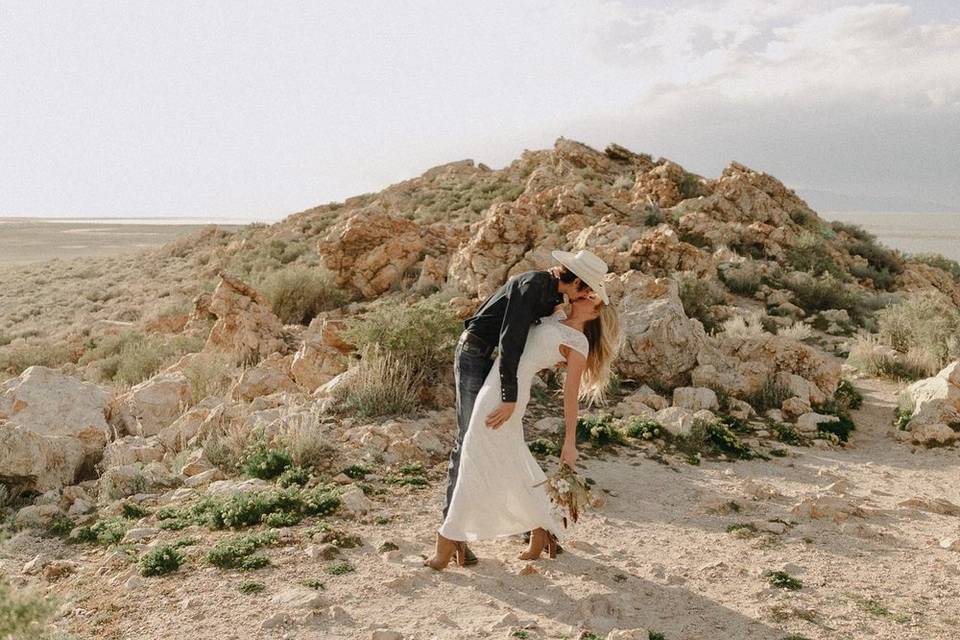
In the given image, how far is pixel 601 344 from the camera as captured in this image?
14.1ft

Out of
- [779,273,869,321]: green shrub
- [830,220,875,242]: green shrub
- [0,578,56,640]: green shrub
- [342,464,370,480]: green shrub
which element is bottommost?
[342,464,370,480]: green shrub

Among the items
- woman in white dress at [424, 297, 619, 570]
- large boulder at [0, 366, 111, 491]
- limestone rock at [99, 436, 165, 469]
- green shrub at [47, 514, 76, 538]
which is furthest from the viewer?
limestone rock at [99, 436, 165, 469]

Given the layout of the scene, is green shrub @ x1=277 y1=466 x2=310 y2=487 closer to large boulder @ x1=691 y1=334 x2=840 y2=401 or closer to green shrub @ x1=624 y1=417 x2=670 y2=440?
green shrub @ x1=624 y1=417 x2=670 y2=440

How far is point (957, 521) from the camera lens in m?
5.54

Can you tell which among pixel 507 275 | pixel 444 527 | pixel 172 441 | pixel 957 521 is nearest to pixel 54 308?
pixel 507 275

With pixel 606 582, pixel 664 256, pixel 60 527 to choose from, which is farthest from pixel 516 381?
pixel 664 256

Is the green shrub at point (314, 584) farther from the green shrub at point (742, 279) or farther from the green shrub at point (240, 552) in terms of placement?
the green shrub at point (742, 279)

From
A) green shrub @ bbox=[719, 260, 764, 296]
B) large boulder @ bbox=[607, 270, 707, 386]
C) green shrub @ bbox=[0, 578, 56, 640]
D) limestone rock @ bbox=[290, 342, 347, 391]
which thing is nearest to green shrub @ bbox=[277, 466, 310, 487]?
limestone rock @ bbox=[290, 342, 347, 391]

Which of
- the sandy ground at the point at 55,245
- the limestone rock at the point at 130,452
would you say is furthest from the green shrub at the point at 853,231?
the sandy ground at the point at 55,245

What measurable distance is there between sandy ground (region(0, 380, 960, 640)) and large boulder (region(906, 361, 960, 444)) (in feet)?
5.64

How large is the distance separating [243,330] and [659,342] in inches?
224

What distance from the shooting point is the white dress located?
4148 millimetres

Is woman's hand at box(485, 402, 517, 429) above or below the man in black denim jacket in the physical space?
below

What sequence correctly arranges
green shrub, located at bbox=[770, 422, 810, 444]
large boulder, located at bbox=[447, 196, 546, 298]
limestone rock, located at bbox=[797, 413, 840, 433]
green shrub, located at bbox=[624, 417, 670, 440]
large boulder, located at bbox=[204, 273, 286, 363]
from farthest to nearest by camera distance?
1. large boulder, located at bbox=[447, 196, 546, 298]
2. large boulder, located at bbox=[204, 273, 286, 363]
3. limestone rock, located at bbox=[797, 413, 840, 433]
4. green shrub, located at bbox=[770, 422, 810, 444]
5. green shrub, located at bbox=[624, 417, 670, 440]
